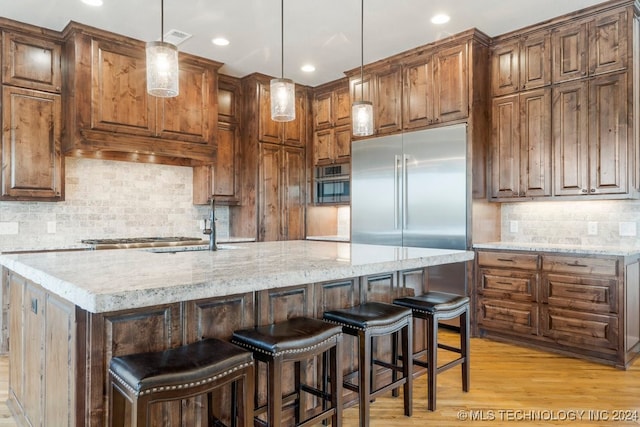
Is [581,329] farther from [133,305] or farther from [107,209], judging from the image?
[107,209]

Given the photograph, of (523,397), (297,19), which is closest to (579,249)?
(523,397)

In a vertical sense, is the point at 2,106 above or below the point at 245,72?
below

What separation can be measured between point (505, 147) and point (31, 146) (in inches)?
170

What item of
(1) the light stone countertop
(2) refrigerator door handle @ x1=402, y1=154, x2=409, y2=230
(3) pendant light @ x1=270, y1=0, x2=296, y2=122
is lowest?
A: (1) the light stone countertop

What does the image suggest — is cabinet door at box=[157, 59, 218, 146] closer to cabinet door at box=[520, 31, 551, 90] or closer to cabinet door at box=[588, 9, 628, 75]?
cabinet door at box=[520, 31, 551, 90]

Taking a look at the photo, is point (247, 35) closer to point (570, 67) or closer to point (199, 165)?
point (199, 165)

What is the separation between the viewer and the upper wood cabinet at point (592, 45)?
3.44m

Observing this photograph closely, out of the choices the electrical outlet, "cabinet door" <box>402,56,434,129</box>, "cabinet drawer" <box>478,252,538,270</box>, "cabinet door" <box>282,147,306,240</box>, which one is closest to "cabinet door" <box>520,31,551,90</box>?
"cabinet door" <box>402,56,434,129</box>

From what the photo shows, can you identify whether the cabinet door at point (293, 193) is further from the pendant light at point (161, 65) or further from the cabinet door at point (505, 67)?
the pendant light at point (161, 65)

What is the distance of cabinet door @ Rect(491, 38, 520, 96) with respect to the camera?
4.05m

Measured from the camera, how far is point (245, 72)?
509 cm

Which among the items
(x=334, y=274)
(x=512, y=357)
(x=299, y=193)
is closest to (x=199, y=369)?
(x=334, y=274)

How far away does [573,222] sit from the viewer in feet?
13.1

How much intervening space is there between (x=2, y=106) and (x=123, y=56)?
3.58 feet
